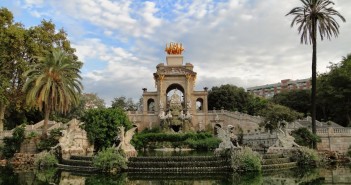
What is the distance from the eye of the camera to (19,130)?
29.8 meters

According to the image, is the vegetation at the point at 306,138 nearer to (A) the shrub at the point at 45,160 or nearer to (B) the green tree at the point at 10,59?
(A) the shrub at the point at 45,160

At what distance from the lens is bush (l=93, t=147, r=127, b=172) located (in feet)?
66.8

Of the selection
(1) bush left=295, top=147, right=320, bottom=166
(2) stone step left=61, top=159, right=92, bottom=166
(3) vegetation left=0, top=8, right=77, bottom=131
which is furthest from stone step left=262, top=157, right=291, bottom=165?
(3) vegetation left=0, top=8, right=77, bottom=131

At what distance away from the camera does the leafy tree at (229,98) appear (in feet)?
227

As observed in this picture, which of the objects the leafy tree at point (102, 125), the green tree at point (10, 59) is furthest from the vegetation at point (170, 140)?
the green tree at point (10, 59)

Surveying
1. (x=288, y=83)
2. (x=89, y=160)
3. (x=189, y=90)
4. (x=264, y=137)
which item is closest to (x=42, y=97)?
(x=89, y=160)

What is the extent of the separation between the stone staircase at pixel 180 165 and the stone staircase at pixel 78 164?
2.53 meters

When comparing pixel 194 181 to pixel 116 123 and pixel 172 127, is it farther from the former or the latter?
pixel 172 127

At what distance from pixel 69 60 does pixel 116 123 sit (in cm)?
745

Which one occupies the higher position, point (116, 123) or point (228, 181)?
point (116, 123)

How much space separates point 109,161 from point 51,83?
12.7m

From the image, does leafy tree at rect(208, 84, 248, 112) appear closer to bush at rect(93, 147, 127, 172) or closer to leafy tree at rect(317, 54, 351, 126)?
leafy tree at rect(317, 54, 351, 126)

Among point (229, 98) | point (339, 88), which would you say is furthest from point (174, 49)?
point (339, 88)

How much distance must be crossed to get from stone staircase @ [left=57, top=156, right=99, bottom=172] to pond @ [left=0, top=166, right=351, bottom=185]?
3.91 ft
